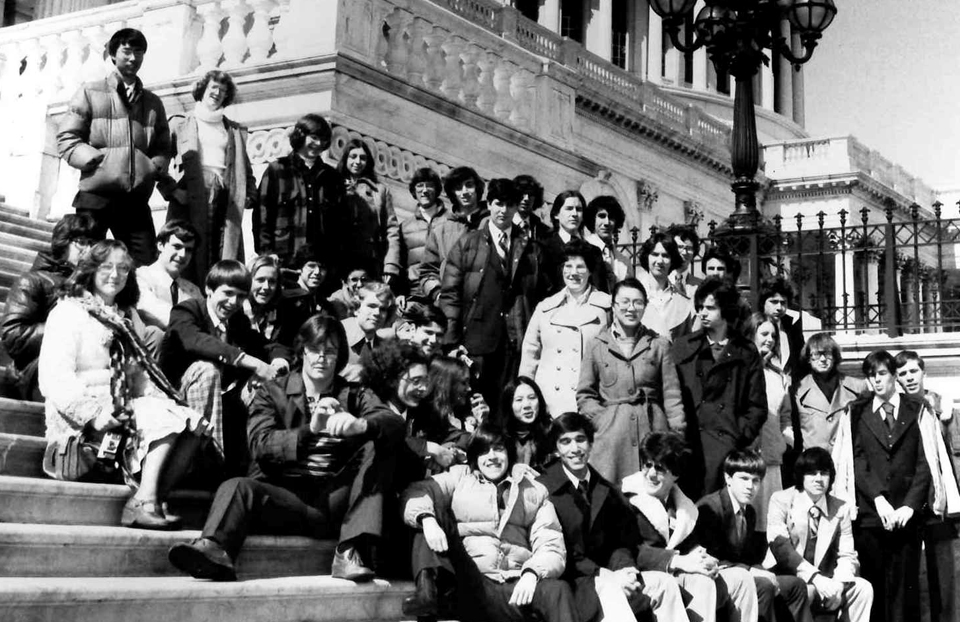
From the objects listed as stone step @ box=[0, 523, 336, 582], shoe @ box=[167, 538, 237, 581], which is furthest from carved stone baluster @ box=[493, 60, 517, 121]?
shoe @ box=[167, 538, 237, 581]

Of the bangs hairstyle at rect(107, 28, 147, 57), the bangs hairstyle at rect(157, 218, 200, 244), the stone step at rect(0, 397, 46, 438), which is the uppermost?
the bangs hairstyle at rect(107, 28, 147, 57)

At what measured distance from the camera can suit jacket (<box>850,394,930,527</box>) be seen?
8.83 meters

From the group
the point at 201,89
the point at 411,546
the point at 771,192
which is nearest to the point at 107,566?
the point at 411,546

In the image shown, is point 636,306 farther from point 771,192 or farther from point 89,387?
point 771,192

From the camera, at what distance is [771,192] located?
41562 millimetres

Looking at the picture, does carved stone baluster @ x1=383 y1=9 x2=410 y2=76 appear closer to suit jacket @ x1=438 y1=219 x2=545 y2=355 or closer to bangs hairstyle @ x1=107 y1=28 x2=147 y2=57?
suit jacket @ x1=438 y1=219 x2=545 y2=355

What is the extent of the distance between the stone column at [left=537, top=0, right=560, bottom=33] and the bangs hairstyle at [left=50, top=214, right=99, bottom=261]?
1485 inches

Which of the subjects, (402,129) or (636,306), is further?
Answer: (402,129)

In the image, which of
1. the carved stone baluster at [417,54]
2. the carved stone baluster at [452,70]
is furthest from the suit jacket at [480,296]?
the carved stone baluster at [452,70]

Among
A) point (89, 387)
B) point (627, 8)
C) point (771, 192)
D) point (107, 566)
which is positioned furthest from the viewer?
point (627, 8)

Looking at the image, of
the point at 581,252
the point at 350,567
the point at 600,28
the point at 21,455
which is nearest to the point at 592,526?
the point at 350,567

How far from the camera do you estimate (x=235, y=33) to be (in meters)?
12.0

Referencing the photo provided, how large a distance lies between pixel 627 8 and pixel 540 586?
4376cm

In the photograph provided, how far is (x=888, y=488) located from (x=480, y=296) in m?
3.14
